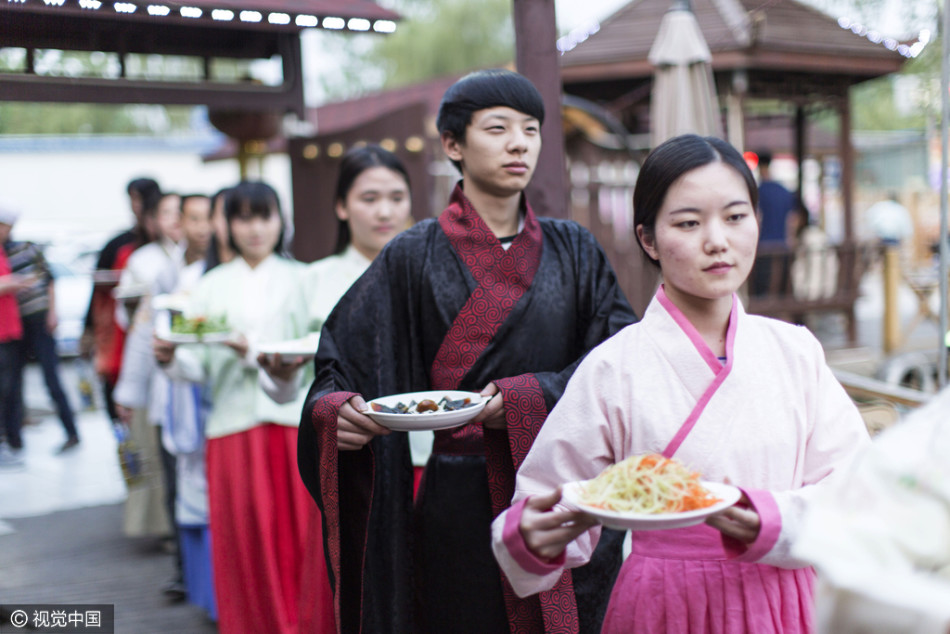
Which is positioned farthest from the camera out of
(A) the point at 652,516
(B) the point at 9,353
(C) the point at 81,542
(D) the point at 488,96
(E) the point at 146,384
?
(B) the point at 9,353

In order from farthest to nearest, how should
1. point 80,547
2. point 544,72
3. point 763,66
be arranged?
1. point 763,66
2. point 80,547
3. point 544,72

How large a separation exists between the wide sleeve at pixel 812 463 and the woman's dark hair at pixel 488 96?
994mm

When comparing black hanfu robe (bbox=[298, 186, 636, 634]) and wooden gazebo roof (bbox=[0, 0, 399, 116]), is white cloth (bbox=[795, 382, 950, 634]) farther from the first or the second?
wooden gazebo roof (bbox=[0, 0, 399, 116])

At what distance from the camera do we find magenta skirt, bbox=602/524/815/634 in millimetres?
1741

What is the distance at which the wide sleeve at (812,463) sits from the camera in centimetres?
157

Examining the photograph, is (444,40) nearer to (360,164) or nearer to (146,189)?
(146,189)

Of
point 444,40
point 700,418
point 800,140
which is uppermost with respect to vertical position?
point 444,40

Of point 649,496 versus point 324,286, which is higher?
point 324,286

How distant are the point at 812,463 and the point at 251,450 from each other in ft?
8.80

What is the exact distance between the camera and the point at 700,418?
5.74ft

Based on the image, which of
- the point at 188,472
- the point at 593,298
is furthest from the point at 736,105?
the point at 593,298

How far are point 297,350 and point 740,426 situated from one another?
187cm

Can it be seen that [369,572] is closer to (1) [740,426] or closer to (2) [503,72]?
(1) [740,426]

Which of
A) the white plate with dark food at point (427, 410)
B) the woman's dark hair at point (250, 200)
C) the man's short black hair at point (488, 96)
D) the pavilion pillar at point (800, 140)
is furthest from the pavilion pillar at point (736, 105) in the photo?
the white plate with dark food at point (427, 410)
